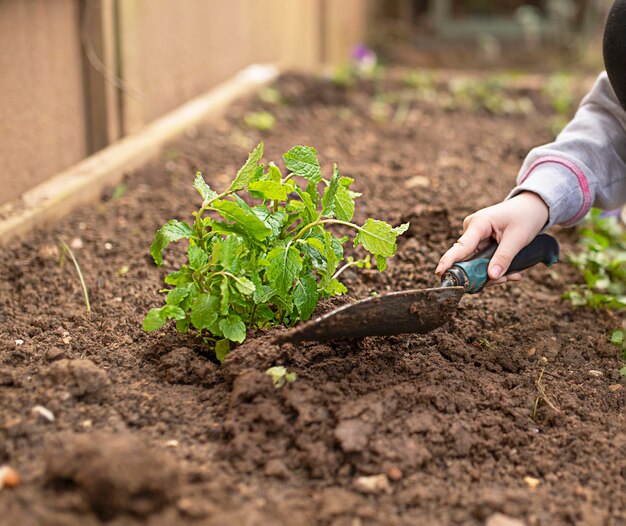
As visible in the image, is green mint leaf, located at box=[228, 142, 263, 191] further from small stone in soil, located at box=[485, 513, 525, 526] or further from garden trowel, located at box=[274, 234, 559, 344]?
small stone in soil, located at box=[485, 513, 525, 526]

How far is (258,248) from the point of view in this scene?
1826 mm

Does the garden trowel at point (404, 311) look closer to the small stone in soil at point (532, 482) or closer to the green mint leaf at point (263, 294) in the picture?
the green mint leaf at point (263, 294)

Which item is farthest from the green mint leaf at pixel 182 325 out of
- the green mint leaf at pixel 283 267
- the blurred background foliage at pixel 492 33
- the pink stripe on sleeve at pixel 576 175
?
the blurred background foliage at pixel 492 33

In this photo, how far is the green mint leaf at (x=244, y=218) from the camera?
1750mm

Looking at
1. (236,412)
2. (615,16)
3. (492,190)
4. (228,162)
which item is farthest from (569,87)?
(236,412)

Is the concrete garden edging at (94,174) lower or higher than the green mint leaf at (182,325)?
lower

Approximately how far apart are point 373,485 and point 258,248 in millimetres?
595

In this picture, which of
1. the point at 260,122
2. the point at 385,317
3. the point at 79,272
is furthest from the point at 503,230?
the point at 260,122

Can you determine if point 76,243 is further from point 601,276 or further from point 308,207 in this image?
point 601,276

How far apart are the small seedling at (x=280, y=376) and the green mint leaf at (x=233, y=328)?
0.11m

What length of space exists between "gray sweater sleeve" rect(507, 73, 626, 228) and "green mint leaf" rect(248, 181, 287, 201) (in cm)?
68

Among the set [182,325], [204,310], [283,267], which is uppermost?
[283,267]

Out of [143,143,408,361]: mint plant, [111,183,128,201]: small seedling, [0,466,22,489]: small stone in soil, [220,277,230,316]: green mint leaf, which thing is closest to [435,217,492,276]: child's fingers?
[143,143,408,361]: mint plant

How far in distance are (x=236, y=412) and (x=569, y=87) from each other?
4.30 meters
